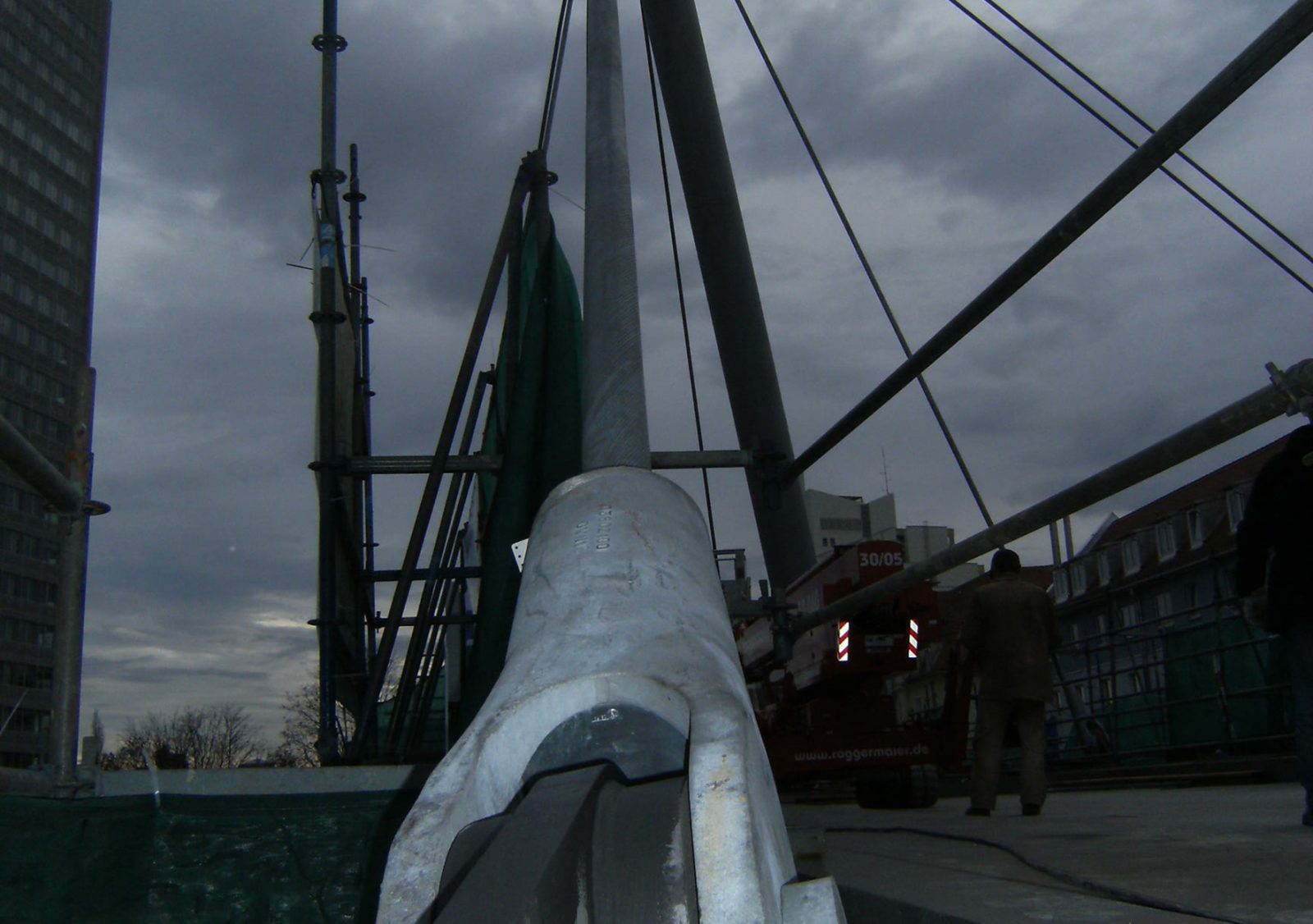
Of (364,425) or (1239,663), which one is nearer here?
(364,425)

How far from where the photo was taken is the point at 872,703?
8.96m

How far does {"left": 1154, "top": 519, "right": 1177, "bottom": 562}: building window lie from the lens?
4134cm

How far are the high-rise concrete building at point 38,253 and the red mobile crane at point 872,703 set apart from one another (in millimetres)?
57308

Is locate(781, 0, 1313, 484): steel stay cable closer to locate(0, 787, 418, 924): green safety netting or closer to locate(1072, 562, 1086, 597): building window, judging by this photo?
locate(0, 787, 418, 924): green safety netting

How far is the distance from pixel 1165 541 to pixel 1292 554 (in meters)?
40.5

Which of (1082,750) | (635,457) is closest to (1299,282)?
(635,457)

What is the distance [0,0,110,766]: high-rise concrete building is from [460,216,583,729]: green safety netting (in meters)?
58.9

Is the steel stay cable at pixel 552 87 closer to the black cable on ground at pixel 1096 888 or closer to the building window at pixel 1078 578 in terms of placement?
the black cable on ground at pixel 1096 888

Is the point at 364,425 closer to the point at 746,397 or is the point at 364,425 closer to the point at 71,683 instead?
the point at 746,397

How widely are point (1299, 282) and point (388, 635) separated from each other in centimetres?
370

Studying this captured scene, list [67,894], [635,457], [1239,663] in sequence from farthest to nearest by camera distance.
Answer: [1239,663]
[67,894]
[635,457]

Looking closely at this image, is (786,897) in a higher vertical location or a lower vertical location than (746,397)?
lower

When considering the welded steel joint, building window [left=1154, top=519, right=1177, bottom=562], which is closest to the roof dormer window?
building window [left=1154, top=519, right=1177, bottom=562]

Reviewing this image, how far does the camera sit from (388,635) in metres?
5.27
